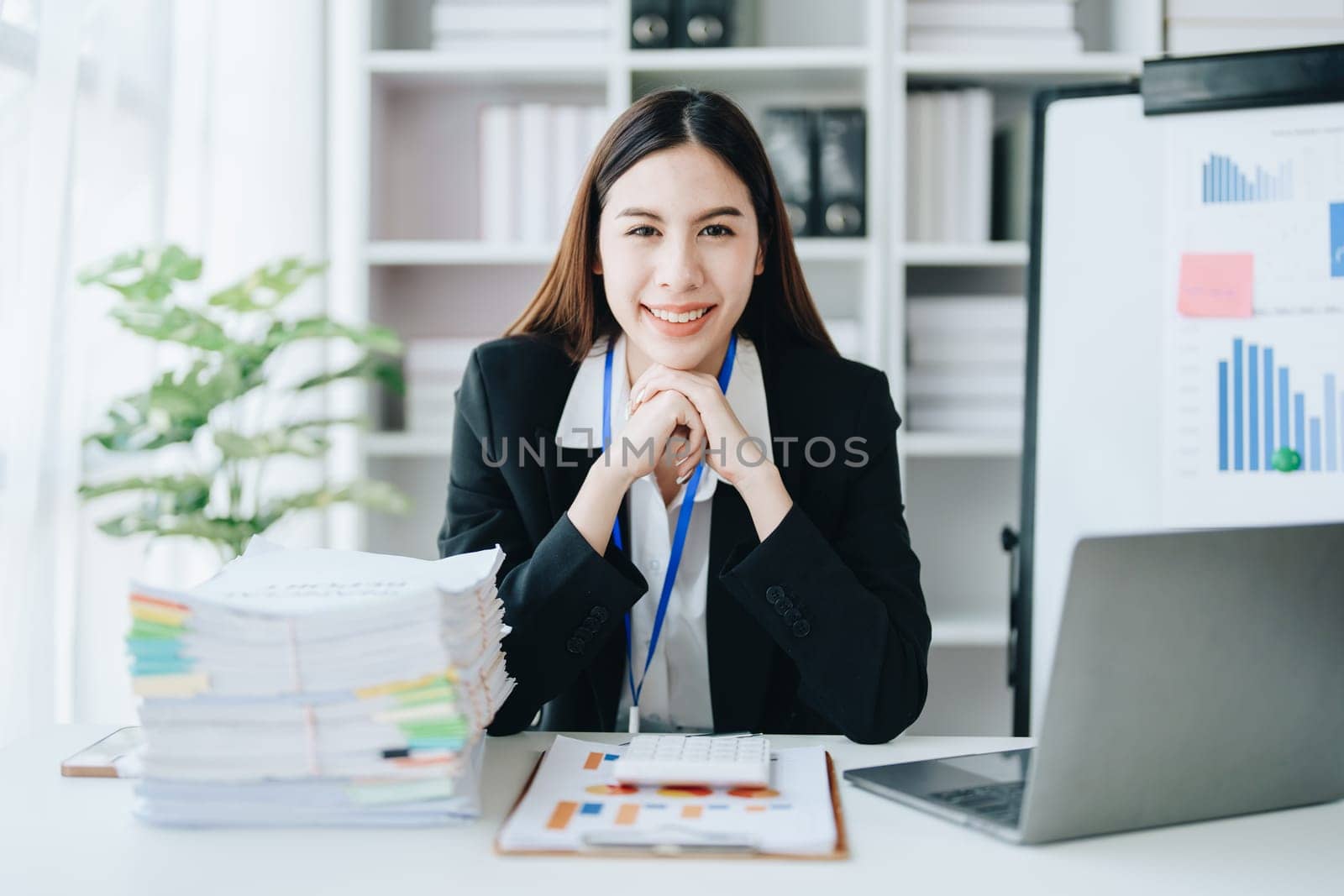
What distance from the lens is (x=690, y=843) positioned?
795 millimetres

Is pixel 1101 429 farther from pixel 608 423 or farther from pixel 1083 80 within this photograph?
pixel 1083 80

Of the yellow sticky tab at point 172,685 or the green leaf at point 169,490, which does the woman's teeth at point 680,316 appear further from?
the green leaf at point 169,490

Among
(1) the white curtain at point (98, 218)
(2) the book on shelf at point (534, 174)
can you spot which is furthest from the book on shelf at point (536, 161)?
(1) the white curtain at point (98, 218)

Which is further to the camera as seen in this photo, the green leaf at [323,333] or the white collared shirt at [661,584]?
the green leaf at [323,333]

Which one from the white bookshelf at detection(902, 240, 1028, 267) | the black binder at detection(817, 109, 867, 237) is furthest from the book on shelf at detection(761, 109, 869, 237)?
the white bookshelf at detection(902, 240, 1028, 267)

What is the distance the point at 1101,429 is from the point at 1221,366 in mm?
185

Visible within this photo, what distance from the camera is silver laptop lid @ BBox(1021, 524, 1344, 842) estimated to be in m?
0.74

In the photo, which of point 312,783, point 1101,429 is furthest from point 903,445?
point 312,783

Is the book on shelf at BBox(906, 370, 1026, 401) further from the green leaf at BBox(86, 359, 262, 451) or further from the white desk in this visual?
the white desk

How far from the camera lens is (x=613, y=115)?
7.88 feet

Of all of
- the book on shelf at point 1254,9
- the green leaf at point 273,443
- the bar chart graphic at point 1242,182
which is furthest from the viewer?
the book on shelf at point 1254,9

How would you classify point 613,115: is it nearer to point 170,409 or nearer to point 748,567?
point 170,409

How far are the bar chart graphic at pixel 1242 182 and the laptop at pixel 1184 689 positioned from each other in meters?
0.92

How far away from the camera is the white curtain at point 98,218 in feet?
5.58
